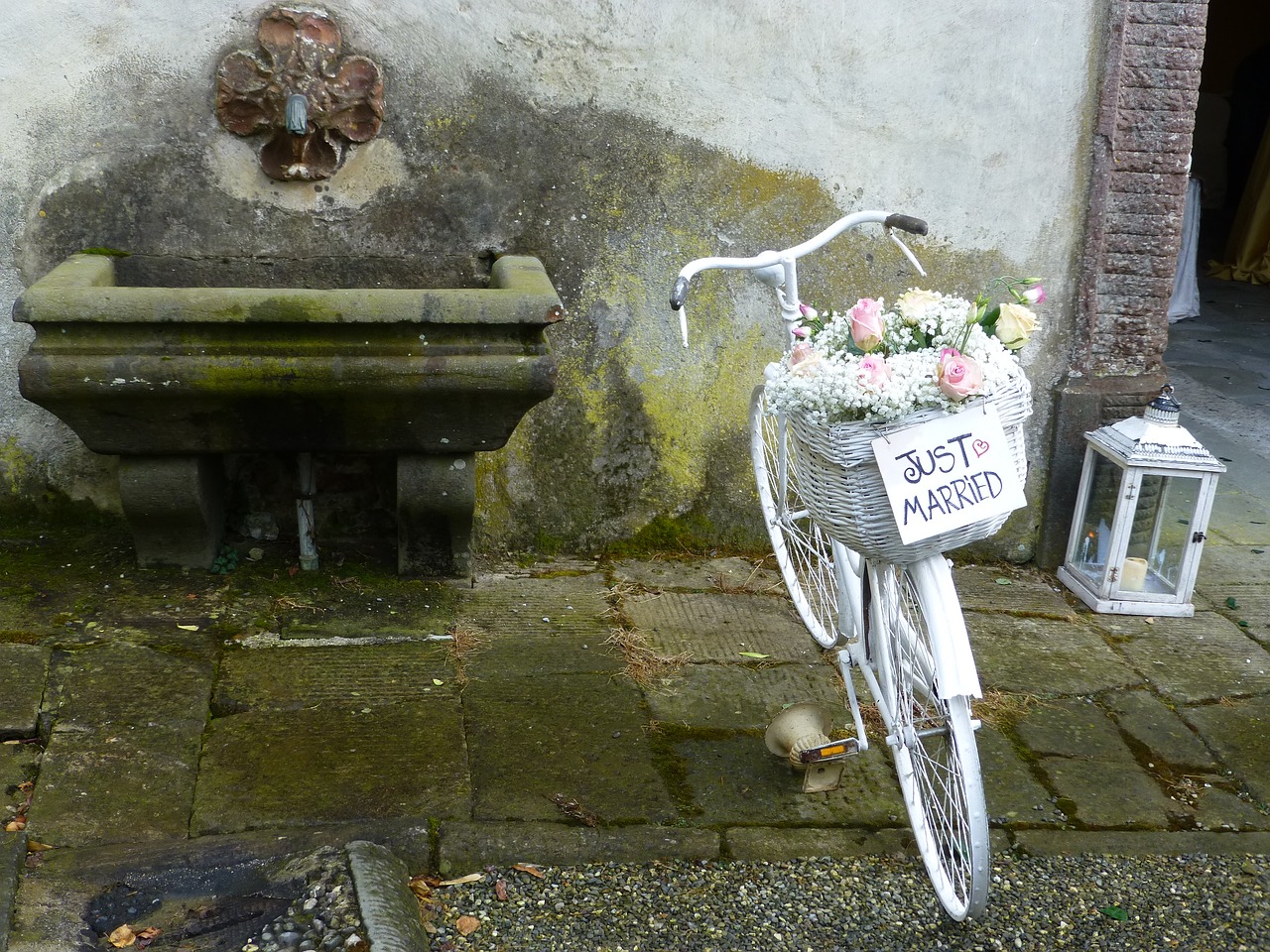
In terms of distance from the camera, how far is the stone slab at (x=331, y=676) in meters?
3.15

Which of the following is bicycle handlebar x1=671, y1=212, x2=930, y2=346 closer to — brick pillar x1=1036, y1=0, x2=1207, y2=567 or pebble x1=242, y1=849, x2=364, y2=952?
pebble x1=242, y1=849, x2=364, y2=952

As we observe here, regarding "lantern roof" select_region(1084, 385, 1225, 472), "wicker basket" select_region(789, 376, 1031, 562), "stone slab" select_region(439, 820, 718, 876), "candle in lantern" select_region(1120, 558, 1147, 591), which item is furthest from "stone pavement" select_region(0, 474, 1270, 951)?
"wicker basket" select_region(789, 376, 1031, 562)

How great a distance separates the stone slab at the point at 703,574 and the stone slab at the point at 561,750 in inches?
28.8

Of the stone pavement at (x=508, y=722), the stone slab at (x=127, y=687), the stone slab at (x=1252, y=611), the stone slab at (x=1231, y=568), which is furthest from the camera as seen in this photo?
the stone slab at (x=1231, y=568)

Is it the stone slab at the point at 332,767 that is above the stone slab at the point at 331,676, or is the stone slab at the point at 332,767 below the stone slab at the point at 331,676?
above

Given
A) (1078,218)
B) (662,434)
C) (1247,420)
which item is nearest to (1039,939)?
(662,434)

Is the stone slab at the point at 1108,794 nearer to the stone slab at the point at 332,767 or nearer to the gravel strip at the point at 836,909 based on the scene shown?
the gravel strip at the point at 836,909

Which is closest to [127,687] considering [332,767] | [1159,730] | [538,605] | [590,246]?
[332,767]

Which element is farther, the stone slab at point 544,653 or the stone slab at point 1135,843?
the stone slab at point 544,653

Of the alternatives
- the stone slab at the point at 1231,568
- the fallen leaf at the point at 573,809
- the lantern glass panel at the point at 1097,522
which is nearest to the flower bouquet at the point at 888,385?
the fallen leaf at the point at 573,809

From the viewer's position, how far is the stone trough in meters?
3.20

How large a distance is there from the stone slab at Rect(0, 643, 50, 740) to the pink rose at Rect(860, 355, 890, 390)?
2135 millimetres

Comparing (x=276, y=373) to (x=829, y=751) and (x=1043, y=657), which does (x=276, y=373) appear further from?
(x=1043, y=657)

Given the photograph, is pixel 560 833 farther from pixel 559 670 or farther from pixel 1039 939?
pixel 1039 939
